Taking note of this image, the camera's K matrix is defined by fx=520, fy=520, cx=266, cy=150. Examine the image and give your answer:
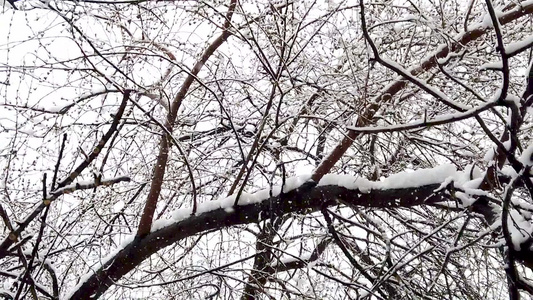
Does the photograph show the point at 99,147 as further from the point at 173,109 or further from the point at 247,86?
the point at 247,86

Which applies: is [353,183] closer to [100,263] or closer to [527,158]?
[527,158]

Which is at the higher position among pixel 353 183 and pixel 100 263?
pixel 100 263

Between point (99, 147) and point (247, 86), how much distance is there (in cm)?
271

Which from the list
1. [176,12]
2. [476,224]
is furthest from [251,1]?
[476,224]

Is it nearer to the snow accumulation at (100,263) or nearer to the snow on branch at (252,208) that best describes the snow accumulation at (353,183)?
the snow on branch at (252,208)

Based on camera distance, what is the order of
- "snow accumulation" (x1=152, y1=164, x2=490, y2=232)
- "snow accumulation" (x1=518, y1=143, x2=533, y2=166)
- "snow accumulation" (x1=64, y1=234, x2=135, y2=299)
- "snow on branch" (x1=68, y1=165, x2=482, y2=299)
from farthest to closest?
"snow accumulation" (x1=64, y1=234, x2=135, y2=299) < "snow on branch" (x1=68, y1=165, x2=482, y2=299) < "snow accumulation" (x1=152, y1=164, x2=490, y2=232) < "snow accumulation" (x1=518, y1=143, x2=533, y2=166)

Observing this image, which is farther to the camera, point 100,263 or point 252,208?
point 100,263

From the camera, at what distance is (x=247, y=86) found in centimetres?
463

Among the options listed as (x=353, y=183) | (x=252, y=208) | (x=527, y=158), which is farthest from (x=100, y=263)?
(x=527, y=158)

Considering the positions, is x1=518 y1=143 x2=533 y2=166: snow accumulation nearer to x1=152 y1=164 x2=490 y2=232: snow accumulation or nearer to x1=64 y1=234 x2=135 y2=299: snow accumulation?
x1=152 y1=164 x2=490 y2=232: snow accumulation

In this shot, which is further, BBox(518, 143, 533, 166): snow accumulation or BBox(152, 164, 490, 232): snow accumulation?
BBox(152, 164, 490, 232): snow accumulation

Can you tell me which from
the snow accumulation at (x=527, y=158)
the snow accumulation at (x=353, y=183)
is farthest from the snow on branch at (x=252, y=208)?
the snow accumulation at (x=527, y=158)

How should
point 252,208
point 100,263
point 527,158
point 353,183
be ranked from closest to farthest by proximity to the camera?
point 527,158 → point 353,183 → point 252,208 → point 100,263

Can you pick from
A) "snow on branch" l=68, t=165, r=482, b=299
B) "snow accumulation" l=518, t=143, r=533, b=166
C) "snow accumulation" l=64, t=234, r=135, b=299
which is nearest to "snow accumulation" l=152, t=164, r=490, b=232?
"snow on branch" l=68, t=165, r=482, b=299
